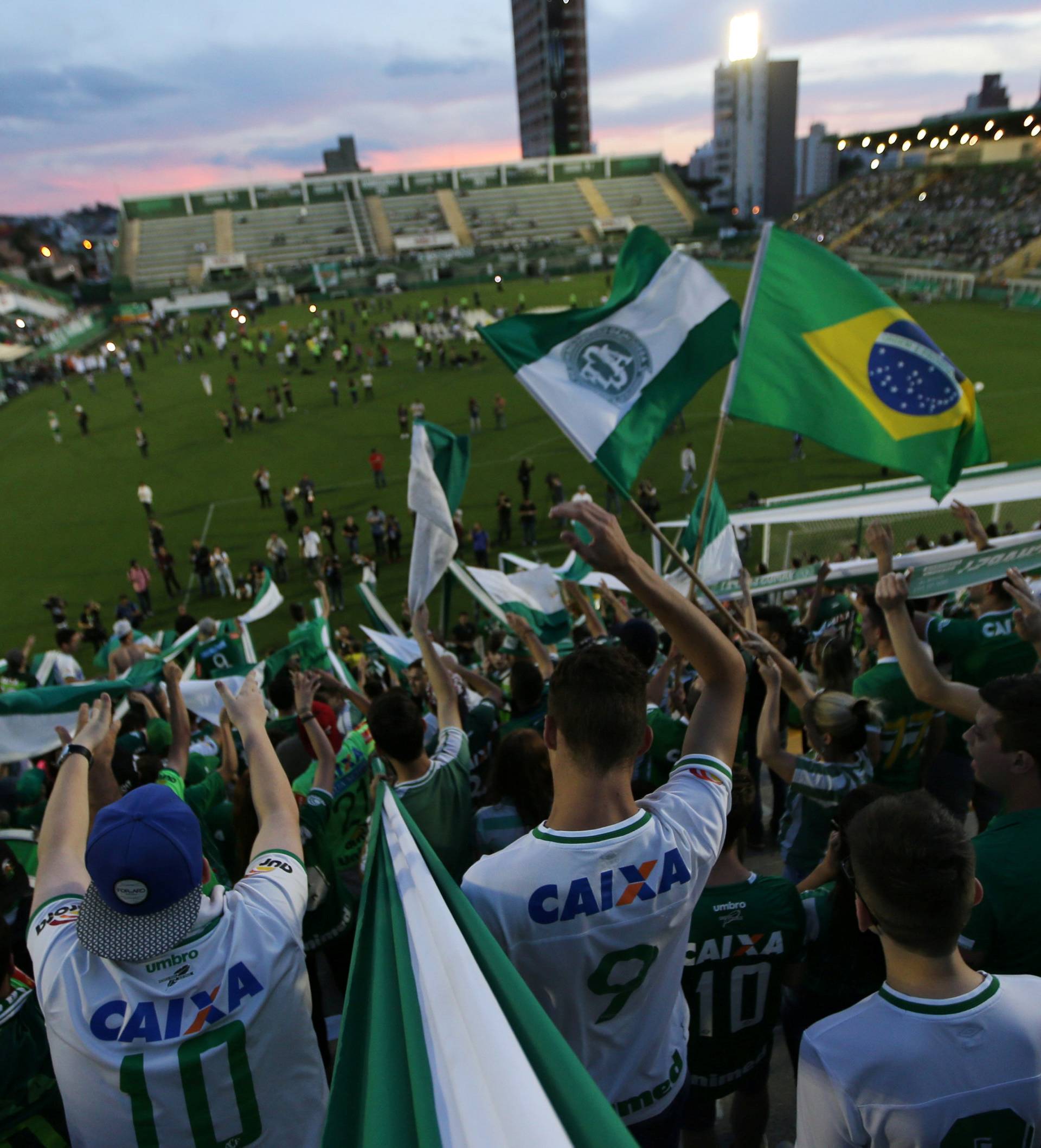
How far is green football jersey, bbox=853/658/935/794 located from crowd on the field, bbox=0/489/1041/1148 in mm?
537

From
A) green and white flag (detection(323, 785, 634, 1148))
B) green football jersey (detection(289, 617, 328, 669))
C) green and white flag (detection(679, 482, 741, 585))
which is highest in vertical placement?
green and white flag (detection(323, 785, 634, 1148))

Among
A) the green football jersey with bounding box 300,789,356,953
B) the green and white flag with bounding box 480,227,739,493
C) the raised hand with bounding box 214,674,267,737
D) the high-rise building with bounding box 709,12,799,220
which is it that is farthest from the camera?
the high-rise building with bounding box 709,12,799,220

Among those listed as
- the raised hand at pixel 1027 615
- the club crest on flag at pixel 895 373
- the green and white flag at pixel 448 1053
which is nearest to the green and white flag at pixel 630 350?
the club crest on flag at pixel 895 373

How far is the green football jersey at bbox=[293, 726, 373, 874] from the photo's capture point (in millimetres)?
3727

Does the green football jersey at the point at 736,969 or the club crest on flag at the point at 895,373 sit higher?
the club crest on flag at the point at 895,373

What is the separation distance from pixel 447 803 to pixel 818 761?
1.61m

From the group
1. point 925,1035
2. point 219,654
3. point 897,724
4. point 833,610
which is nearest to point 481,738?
point 897,724

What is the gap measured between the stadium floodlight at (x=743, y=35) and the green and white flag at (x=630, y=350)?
371 ft

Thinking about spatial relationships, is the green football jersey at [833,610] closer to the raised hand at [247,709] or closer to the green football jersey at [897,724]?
the green football jersey at [897,724]

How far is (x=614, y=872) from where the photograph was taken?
1.87m

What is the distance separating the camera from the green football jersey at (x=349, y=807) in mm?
3727

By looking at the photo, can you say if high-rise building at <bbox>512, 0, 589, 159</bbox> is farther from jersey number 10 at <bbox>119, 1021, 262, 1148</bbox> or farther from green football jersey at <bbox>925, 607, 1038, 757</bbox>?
jersey number 10 at <bbox>119, 1021, 262, 1148</bbox>

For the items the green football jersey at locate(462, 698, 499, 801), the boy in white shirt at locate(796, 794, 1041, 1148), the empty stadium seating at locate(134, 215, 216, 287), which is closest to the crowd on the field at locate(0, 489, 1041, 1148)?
the boy in white shirt at locate(796, 794, 1041, 1148)

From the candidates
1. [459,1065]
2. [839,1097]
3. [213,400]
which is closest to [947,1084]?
[839,1097]
